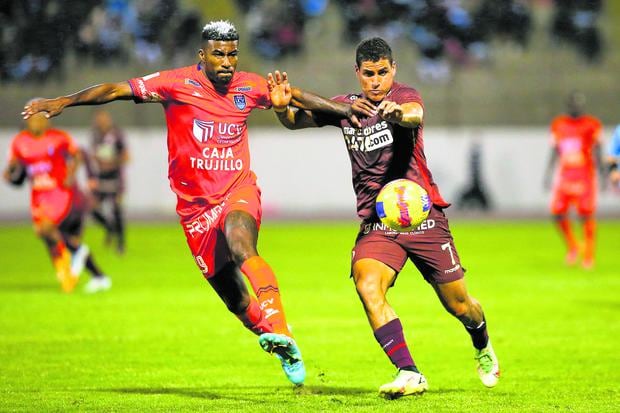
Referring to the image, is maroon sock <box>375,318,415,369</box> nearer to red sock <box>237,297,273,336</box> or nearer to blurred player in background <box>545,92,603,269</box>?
red sock <box>237,297,273,336</box>

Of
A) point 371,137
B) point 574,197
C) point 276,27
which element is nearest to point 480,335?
point 371,137

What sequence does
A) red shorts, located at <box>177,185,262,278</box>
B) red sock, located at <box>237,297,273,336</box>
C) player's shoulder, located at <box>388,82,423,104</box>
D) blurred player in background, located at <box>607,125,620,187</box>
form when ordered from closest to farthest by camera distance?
player's shoulder, located at <box>388,82,423,104</box>
red shorts, located at <box>177,185,262,278</box>
red sock, located at <box>237,297,273,336</box>
blurred player in background, located at <box>607,125,620,187</box>

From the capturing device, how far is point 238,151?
8094 millimetres

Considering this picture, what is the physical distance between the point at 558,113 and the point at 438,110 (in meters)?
3.36

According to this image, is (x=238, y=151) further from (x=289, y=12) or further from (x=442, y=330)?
(x=289, y=12)

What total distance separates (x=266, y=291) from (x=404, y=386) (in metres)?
1.06

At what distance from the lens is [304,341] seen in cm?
1103

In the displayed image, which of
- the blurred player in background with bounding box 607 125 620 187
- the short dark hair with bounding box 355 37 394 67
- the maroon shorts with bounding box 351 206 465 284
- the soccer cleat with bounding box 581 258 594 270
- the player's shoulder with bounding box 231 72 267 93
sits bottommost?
the soccer cleat with bounding box 581 258 594 270

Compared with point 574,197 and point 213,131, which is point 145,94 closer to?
point 213,131

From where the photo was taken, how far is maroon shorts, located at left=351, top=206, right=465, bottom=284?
7660mm

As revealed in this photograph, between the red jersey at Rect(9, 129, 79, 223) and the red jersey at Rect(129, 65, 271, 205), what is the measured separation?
7.24 m

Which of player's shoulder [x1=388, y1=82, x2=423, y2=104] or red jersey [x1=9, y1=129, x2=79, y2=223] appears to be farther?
red jersey [x1=9, y1=129, x2=79, y2=223]

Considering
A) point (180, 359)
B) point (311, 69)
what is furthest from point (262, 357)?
point (311, 69)

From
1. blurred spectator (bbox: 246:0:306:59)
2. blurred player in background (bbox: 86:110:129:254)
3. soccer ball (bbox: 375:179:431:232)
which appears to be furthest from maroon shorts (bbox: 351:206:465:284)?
blurred spectator (bbox: 246:0:306:59)
